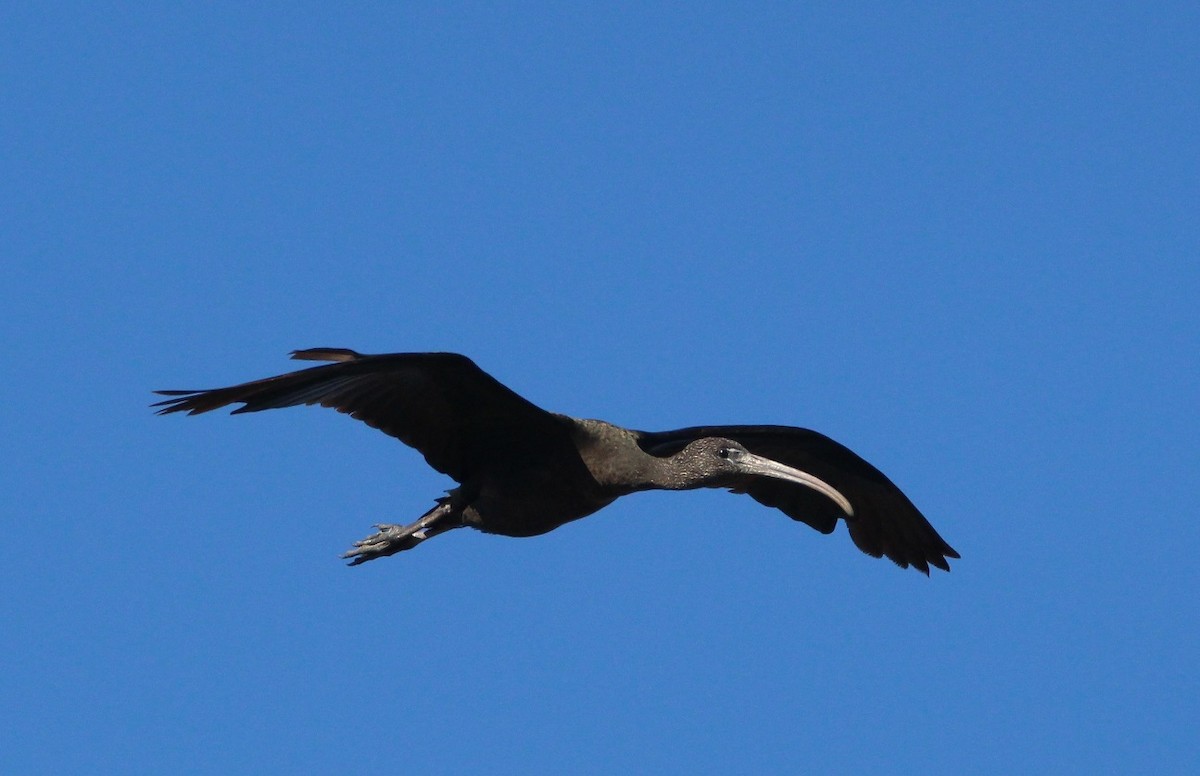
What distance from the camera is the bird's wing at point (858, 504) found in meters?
15.6

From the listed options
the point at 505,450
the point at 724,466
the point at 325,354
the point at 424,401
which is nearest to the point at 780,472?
the point at 724,466

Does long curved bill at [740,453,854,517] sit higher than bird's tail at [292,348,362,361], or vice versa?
bird's tail at [292,348,362,361]

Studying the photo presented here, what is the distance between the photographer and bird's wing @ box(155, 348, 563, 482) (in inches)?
459

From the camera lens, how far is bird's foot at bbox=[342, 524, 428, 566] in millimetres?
14211

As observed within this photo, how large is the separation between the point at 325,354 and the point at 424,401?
0.91 m

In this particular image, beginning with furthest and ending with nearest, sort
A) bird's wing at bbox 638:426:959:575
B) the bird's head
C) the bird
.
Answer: bird's wing at bbox 638:426:959:575, the bird's head, the bird

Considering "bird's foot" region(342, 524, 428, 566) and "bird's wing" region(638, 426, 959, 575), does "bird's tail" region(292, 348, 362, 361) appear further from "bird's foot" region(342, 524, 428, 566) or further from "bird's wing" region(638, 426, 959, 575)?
"bird's wing" region(638, 426, 959, 575)

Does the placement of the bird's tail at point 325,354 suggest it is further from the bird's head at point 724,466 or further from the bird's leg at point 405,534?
the bird's head at point 724,466

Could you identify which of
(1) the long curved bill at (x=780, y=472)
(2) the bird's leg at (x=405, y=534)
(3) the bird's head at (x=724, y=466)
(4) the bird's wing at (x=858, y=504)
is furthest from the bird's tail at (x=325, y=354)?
(4) the bird's wing at (x=858, y=504)

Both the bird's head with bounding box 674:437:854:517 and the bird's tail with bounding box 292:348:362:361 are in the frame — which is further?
the bird's head with bounding box 674:437:854:517

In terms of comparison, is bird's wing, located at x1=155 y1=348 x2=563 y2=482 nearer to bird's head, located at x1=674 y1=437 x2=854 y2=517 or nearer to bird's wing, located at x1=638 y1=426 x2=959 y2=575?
bird's head, located at x1=674 y1=437 x2=854 y2=517

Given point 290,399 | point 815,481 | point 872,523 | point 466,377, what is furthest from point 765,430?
point 290,399

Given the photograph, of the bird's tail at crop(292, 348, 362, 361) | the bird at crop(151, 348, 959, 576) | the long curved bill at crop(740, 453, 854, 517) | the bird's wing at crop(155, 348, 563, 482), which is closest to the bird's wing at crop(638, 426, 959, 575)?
the bird at crop(151, 348, 959, 576)

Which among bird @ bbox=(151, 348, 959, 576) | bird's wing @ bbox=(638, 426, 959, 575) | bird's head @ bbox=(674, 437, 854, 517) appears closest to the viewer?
bird @ bbox=(151, 348, 959, 576)
